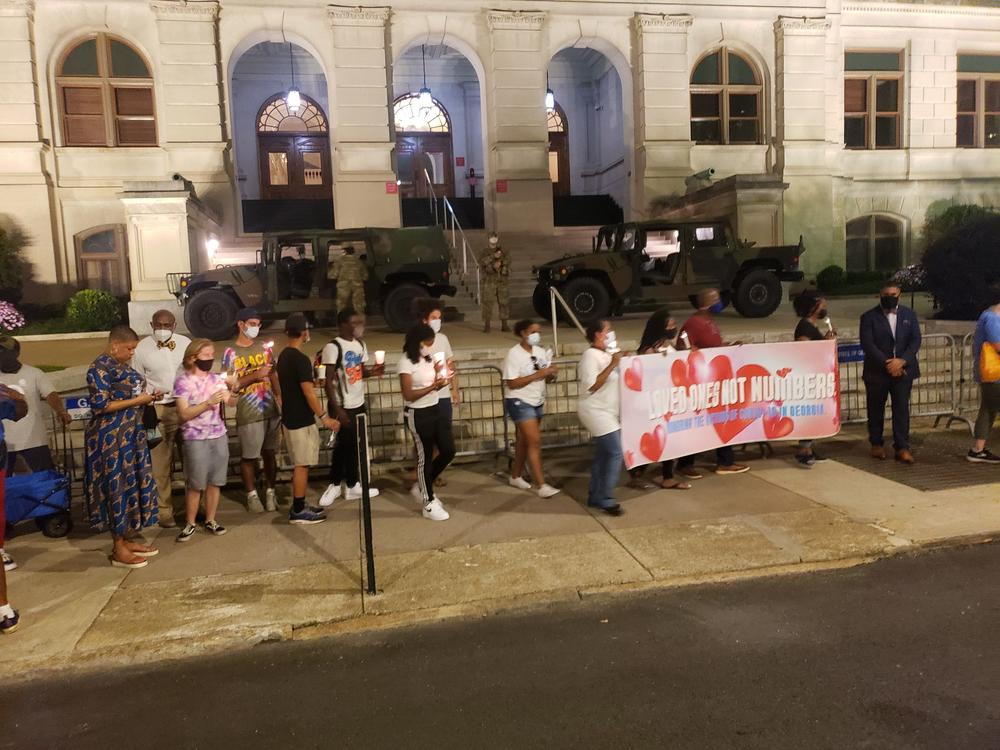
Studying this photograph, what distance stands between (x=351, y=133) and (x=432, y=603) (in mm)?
17029

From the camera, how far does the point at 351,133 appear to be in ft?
64.3

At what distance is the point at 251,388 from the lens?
258 inches

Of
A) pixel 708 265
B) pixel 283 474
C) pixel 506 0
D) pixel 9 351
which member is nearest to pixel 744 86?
pixel 506 0

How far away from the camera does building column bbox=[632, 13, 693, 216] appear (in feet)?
68.8

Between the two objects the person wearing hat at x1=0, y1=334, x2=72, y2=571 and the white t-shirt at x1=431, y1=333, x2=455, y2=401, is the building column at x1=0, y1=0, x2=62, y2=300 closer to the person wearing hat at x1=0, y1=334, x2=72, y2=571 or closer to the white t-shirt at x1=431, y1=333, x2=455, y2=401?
the person wearing hat at x1=0, y1=334, x2=72, y2=571

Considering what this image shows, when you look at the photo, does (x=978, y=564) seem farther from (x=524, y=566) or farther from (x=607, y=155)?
(x=607, y=155)

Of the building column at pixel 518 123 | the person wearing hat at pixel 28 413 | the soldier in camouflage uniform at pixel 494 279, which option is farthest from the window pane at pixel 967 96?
the person wearing hat at pixel 28 413

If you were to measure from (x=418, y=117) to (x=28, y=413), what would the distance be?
70.7ft

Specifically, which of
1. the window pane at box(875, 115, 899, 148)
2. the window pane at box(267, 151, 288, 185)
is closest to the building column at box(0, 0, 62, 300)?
the window pane at box(267, 151, 288, 185)

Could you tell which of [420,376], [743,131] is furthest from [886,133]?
[420,376]

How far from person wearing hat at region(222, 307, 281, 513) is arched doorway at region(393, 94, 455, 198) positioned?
64.7 feet

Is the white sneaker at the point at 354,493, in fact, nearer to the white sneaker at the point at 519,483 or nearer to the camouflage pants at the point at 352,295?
the white sneaker at the point at 519,483

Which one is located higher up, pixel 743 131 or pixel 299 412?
pixel 743 131

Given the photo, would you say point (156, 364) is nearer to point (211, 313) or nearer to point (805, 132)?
point (211, 313)
